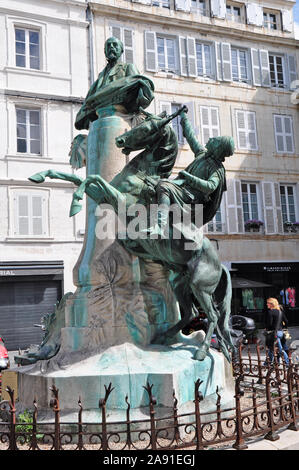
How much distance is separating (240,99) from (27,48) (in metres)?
9.09

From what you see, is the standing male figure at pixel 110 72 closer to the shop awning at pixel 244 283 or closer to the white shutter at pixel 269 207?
the shop awning at pixel 244 283

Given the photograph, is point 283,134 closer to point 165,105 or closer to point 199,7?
point 165,105

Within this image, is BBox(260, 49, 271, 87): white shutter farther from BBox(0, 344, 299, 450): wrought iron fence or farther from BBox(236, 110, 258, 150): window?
BBox(0, 344, 299, 450): wrought iron fence

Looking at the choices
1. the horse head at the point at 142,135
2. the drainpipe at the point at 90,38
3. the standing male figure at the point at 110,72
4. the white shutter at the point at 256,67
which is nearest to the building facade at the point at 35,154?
the drainpipe at the point at 90,38

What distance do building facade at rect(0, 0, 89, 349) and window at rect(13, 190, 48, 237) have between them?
→ 3 cm

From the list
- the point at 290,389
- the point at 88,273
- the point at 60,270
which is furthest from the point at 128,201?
the point at 60,270

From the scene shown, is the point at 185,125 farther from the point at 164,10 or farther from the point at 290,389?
the point at 164,10

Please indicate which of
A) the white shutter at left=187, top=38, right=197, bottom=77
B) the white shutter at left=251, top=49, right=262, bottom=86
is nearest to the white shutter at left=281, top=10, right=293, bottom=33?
the white shutter at left=251, top=49, right=262, bottom=86

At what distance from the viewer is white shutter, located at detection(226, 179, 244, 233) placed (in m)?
21.4

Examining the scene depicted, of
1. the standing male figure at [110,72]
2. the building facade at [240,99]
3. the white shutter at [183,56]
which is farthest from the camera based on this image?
the white shutter at [183,56]

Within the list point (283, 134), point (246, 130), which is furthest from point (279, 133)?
point (246, 130)

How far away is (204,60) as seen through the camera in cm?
2234

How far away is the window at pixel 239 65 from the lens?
22.9 metres

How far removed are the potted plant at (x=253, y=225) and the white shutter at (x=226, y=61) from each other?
6.12 meters
